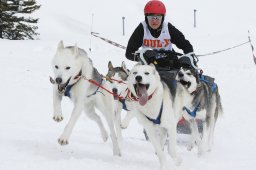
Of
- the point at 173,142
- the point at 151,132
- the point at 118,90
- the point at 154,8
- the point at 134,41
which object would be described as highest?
the point at 154,8

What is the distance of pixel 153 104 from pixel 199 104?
1.86 meters

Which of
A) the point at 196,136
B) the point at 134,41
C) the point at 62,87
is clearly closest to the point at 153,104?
the point at 62,87

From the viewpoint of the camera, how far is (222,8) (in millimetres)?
34719

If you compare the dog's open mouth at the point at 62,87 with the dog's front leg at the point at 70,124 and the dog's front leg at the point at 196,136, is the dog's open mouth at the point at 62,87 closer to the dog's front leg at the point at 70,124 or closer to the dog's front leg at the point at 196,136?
the dog's front leg at the point at 70,124

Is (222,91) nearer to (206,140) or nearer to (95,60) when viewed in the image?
(95,60)

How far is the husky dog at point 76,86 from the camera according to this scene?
185 inches

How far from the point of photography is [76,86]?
16.2 feet

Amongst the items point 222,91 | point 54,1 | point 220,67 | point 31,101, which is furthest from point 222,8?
point 31,101

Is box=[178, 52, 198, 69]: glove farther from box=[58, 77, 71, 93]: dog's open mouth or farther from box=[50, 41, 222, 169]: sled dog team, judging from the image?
box=[58, 77, 71, 93]: dog's open mouth

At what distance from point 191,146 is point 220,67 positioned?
853 cm

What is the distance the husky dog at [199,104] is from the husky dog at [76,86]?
3.46 feet

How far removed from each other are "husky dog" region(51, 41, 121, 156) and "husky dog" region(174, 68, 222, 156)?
1.06 m

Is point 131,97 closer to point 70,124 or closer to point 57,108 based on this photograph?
point 70,124

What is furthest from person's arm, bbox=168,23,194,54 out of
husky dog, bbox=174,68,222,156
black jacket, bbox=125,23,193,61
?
husky dog, bbox=174,68,222,156
